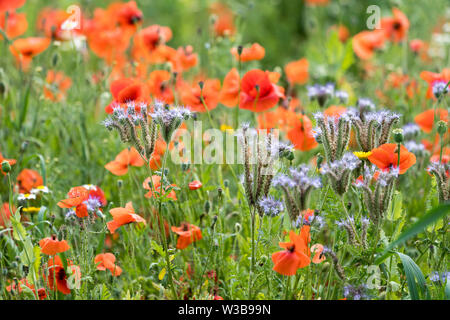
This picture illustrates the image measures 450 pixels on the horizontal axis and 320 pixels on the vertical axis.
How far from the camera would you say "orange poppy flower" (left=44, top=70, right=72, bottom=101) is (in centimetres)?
244

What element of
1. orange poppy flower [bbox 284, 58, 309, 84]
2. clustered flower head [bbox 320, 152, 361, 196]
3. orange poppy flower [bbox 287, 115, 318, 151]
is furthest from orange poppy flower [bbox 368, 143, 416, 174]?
orange poppy flower [bbox 284, 58, 309, 84]

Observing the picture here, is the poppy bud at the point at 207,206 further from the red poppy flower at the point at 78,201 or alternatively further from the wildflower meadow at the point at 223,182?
the red poppy flower at the point at 78,201

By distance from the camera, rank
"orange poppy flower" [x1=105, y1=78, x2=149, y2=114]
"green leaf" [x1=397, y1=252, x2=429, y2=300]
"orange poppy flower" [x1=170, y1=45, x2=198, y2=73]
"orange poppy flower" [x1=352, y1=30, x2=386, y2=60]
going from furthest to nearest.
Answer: "orange poppy flower" [x1=352, y1=30, x2=386, y2=60] → "orange poppy flower" [x1=170, y1=45, x2=198, y2=73] → "orange poppy flower" [x1=105, y1=78, x2=149, y2=114] → "green leaf" [x1=397, y1=252, x2=429, y2=300]

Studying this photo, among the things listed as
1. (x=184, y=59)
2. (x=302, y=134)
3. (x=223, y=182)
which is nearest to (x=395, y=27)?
(x=184, y=59)

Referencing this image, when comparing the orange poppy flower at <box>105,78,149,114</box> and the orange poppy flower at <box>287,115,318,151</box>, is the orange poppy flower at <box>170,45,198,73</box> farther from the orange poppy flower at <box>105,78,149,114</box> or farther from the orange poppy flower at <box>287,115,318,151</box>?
the orange poppy flower at <box>287,115,318,151</box>

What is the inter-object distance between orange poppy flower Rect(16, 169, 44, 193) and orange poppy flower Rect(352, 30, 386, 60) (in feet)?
5.92

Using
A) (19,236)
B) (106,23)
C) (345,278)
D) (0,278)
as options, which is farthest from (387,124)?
(106,23)

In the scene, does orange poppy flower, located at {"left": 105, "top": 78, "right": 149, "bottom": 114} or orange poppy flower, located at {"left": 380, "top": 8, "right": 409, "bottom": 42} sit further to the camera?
orange poppy flower, located at {"left": 380, "top": 8, "right": 409, "bottom": 42}

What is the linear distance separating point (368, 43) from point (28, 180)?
6.17ft

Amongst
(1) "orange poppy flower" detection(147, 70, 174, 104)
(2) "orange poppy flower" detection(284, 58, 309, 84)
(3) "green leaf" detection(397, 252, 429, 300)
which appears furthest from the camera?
(2) "orange poppy flower" detection(284, 58, 309, 84)

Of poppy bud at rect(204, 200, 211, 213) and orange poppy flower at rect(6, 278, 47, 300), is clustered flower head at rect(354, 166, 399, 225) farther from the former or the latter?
orange poppy flower at rect(6, 278, 47, 300)

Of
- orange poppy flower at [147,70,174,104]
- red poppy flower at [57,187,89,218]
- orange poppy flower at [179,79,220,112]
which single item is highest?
orange poppy flower at [147,70,174,104]

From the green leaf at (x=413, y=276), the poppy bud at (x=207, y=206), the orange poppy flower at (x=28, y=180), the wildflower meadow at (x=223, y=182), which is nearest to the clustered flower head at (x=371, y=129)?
the wildflower meadow at (x=223, y=182)

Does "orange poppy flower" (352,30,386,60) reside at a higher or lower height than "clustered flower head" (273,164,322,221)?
higher
